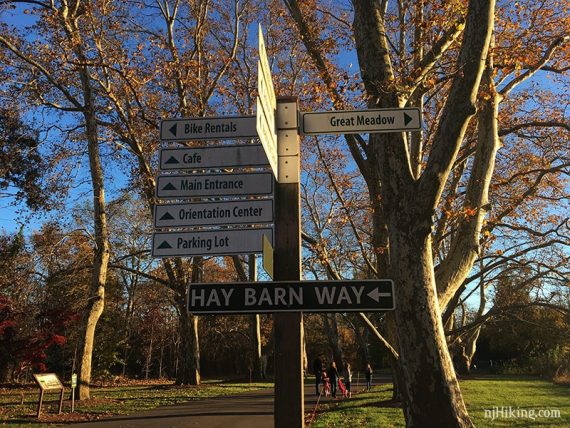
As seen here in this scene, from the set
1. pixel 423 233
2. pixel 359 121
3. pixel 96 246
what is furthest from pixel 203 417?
pixel 359 121

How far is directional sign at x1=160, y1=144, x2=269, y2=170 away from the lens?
12.9ft

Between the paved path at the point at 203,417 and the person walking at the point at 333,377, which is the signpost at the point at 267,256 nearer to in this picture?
the paved path at the point at 203,417

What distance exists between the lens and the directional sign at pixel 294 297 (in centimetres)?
348

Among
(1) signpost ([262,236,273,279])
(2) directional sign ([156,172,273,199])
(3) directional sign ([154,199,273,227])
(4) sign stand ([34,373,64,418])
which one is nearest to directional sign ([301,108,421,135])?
(2) directional sign ([156,172,273,199])

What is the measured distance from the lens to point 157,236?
3869mm

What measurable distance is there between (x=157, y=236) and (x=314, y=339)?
51.6 m

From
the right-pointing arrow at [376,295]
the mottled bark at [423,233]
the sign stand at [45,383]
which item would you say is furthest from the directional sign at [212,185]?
the sign stand at [45,383]

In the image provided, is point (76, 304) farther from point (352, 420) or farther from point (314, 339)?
point (314, 339)

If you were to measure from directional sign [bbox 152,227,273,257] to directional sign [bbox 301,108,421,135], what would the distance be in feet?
3.55

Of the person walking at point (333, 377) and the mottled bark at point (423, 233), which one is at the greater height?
the mottled bark at point (423, 233)

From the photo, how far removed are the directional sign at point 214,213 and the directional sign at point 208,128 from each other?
609 millimetres

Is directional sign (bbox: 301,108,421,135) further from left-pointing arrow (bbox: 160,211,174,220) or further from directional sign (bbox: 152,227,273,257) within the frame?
left-pointing arrow (bbox: 160,211,174,220)

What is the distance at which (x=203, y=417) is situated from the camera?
12.3 m

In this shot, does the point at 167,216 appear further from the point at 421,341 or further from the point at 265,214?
the point at 421,341
